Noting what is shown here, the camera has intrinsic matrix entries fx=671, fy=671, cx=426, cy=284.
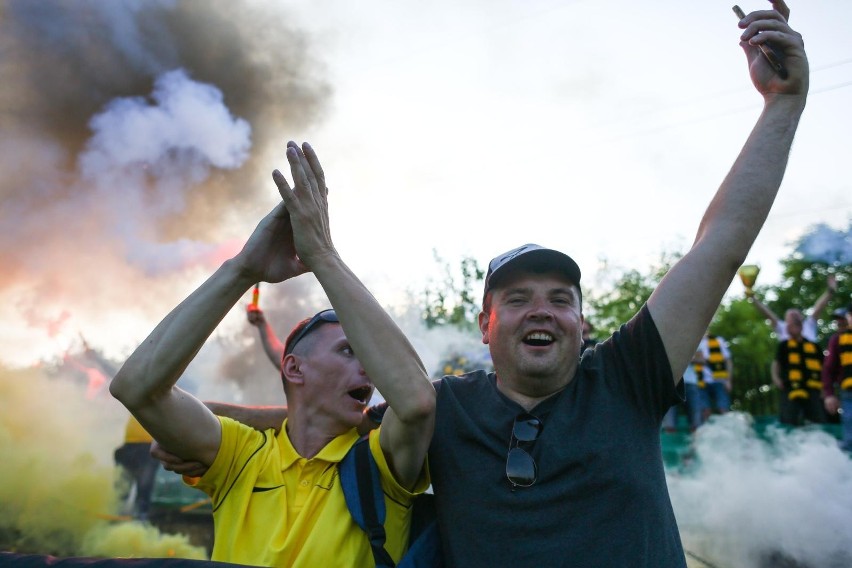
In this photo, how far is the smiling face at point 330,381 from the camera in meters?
2.55

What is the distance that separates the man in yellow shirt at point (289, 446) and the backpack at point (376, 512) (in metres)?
0.04

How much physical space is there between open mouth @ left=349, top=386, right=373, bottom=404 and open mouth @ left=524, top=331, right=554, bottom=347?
0.73 m

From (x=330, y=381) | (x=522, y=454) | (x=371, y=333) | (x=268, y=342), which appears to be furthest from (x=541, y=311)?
(x=268, y=342)

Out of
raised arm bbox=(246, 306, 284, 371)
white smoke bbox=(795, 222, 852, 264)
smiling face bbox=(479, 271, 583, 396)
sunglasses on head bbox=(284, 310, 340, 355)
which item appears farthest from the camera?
white smoke bbox=(795, 222, 852, 264)

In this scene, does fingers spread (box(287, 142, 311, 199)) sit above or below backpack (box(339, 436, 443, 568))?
above

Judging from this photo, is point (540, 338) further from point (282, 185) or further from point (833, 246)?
point (833, 246)

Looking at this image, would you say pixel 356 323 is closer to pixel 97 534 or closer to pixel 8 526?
pixel 97 534

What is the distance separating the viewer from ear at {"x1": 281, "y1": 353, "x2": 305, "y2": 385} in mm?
2643

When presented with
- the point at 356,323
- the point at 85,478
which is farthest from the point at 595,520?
the point at 85,478

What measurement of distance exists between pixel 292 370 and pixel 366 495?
0.75 m

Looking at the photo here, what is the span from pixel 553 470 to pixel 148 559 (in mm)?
1111

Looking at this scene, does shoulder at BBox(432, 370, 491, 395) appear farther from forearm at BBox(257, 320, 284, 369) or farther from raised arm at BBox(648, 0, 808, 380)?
forearm at BBox(257, 320, 284, 369)

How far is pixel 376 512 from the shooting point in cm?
208

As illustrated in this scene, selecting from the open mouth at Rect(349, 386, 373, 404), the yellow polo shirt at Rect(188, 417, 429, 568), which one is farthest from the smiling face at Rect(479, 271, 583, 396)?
the open mouth at Rect(349, 386, 373, 404)
